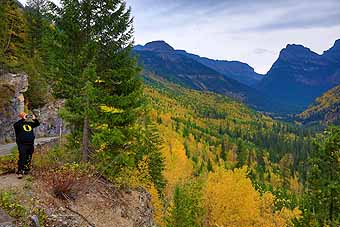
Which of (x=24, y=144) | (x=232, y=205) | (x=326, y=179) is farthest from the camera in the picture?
(x=232, y=205)

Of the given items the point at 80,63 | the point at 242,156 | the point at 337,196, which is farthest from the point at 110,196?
the point at 242,156

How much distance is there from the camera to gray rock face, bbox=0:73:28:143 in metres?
26.9

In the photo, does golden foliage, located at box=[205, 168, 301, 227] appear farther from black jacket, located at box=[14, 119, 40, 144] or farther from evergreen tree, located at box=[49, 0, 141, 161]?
black jacket, located at box=[14, 119, 40, 144]

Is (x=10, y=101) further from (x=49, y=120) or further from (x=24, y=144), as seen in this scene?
(x=24, y=144)

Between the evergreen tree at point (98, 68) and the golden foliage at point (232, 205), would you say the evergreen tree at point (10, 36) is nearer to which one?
the evergreen tree at point (98, 68)

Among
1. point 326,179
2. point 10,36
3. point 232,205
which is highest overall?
point 10,36

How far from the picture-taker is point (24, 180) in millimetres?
12680

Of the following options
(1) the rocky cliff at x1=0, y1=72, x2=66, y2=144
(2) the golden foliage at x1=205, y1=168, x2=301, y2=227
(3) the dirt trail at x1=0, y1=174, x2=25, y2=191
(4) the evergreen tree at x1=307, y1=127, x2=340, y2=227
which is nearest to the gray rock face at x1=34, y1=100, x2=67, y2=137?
(1) the rocky cliff at x1=0, y1=72, x2=66, y2=144

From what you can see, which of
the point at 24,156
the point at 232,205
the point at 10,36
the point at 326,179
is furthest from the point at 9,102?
the point at 232,205

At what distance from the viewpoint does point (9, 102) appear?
1064 inches

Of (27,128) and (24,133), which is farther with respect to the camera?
(27,128)

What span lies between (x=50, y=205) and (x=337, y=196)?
1440 centimetres

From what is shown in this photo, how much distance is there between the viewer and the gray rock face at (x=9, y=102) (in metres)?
26.9

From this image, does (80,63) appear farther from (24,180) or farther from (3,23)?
(3,23)
